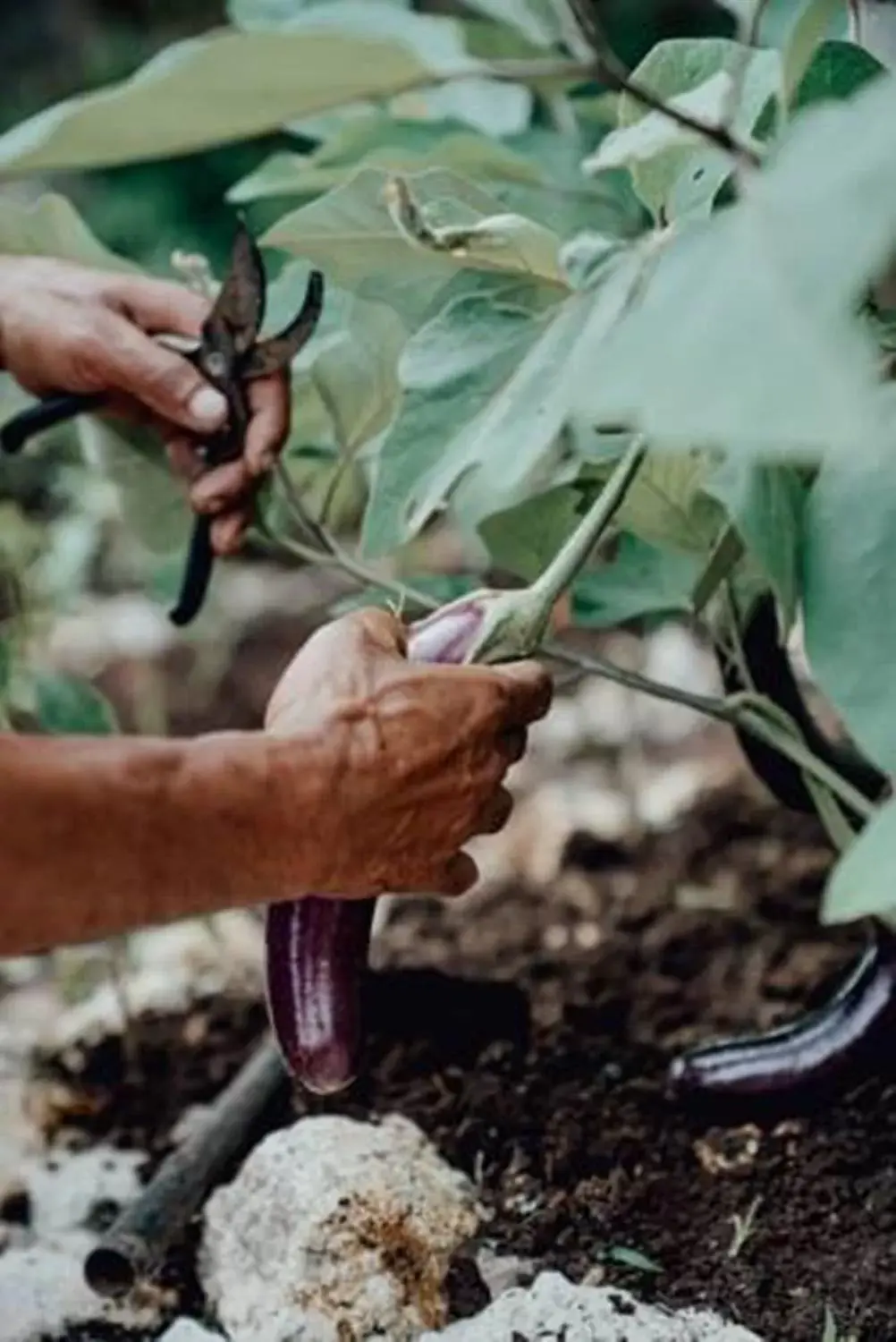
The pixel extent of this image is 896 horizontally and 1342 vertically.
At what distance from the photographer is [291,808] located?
707mm

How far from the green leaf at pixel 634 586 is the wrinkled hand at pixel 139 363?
13cm

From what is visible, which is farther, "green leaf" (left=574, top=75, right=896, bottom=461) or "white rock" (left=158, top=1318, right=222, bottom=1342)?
"white rock" (left=158, top=1318, right=222, bottom=1342)

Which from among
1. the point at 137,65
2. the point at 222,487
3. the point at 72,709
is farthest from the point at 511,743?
the point at 137,65

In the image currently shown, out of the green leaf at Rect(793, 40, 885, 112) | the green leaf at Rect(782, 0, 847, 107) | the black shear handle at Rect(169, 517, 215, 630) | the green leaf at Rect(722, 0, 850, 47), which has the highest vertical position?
the green leaf at Rect(782, 0, 847, 107)

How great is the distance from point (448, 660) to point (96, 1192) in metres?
0.38

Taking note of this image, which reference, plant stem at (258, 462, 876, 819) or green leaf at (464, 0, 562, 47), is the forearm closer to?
plant stem at (258, 462, 876, 819)

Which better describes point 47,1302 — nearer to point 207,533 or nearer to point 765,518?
point 207,533

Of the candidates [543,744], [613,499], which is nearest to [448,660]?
[613,499]

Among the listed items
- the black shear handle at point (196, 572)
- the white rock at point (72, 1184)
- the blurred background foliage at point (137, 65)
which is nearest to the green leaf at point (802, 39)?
the black shear handle at point (196, 572)

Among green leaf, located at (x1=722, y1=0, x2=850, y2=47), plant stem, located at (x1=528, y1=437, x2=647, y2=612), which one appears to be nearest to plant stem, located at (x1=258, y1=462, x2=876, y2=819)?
plant stem, located at (x1=528, y1=437, x2=647, y2=612)

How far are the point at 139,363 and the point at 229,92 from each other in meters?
0.30

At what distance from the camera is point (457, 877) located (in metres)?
0.77

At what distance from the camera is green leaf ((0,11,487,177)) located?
64 cm

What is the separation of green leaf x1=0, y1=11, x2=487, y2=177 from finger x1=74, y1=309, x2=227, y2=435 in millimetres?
275
